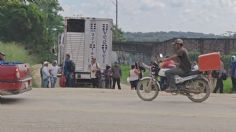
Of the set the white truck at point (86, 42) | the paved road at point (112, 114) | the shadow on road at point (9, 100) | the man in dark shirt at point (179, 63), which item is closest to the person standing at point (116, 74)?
the white truck at point (86, 42)

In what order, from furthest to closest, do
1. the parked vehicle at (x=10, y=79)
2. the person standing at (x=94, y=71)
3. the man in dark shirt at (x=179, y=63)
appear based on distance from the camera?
the person standing at (x=94, y=71) < the man in dark shirt at (x=179, y=63) < the parked vehicle at (x=10, y=79)

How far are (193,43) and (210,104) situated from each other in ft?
127

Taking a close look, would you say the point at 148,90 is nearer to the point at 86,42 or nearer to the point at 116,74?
the point at 116,74

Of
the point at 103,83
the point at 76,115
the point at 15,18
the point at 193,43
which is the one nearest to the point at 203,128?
the point at 76,115

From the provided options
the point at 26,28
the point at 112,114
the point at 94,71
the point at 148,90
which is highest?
the point at 26,28

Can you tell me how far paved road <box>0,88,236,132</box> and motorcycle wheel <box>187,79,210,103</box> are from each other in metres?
0.22

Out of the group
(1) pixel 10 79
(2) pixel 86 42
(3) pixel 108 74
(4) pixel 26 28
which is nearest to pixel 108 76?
(3) pixel 108 74

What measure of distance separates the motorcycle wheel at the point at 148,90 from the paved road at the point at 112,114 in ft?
0.68

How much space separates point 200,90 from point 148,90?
1438 mm

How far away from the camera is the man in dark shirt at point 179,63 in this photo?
15891mm

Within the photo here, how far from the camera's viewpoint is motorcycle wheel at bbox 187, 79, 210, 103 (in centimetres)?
1605

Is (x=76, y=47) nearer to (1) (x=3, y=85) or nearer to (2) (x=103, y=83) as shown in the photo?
(2) (x=103, y=83)

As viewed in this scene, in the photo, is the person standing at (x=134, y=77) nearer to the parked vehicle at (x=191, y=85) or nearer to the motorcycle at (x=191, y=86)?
the parked vehicle at (x=191, y=85)

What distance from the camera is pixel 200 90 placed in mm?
16125
